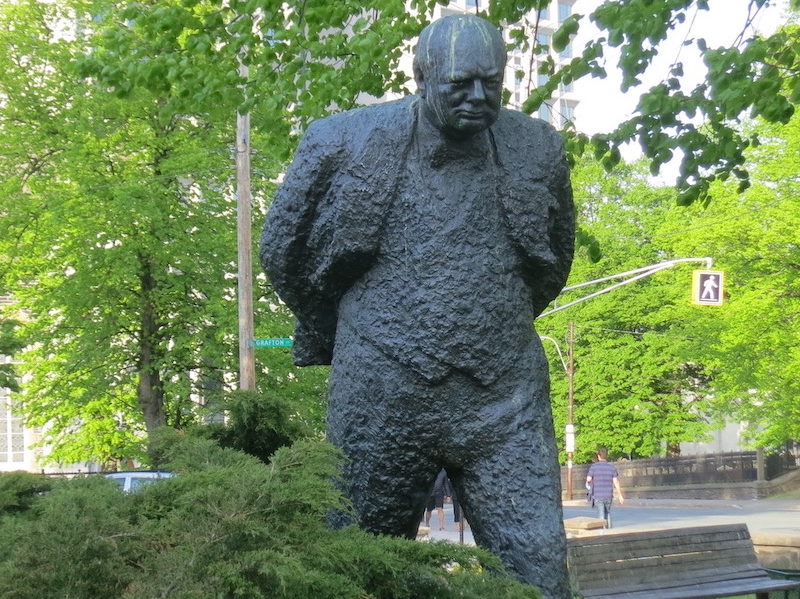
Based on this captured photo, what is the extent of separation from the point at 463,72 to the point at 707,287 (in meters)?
20.1

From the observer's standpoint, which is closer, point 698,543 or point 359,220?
point 359,220

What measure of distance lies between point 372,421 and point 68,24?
71.0 feet

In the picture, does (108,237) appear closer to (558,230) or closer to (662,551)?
(662,551)

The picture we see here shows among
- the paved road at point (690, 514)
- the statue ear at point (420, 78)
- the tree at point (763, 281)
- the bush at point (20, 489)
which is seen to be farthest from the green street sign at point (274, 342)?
the tree at point (763, 281)

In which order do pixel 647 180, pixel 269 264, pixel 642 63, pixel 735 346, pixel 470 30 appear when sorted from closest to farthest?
pixel 470 30 → pixel 269 264 → pixel 642 63 → pixel 735 346 → pixel 647 180

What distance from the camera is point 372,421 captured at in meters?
3.47

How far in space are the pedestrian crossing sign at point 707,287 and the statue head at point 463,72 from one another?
1962 centimetres

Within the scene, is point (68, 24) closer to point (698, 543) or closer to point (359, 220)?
point (698, 543)

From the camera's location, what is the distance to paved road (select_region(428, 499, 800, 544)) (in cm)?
2142

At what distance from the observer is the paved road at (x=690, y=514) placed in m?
21.4

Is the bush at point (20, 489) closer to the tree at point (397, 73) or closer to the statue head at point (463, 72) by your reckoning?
the statue head at point (463, 72)

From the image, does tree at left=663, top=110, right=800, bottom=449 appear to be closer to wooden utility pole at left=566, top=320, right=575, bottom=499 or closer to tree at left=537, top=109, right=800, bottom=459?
tree at left=537, top=109, right=800, bottom=459

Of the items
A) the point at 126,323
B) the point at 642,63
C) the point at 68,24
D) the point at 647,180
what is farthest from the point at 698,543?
the point at 647,180

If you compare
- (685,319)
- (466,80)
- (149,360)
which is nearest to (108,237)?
(149,360)
